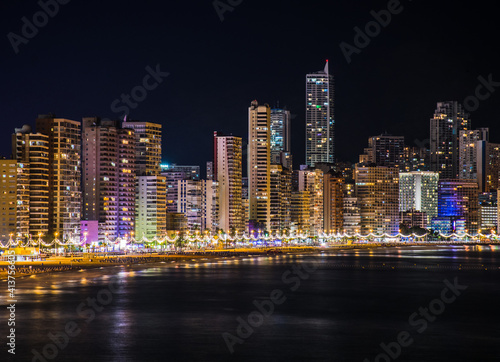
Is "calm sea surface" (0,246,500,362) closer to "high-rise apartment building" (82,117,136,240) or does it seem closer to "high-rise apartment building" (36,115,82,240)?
"high-rise apartment building" (36,115,82,240)

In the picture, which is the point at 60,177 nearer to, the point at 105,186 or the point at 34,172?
the point at 34,172

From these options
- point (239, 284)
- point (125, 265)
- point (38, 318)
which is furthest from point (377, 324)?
point (125, 265)

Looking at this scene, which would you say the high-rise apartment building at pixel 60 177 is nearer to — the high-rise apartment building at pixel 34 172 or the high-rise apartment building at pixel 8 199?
the high-rise apartment building at pixel 34 172

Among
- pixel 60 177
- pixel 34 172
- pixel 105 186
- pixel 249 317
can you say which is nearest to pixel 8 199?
pixel 34 172

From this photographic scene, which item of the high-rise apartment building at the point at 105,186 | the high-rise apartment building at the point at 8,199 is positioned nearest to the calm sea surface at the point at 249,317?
the high-rise apartment building at the point at 8,199

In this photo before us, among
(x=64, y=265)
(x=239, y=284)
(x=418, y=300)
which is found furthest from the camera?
(x=64, y=265)

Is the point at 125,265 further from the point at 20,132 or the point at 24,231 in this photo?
the point at 20,132
